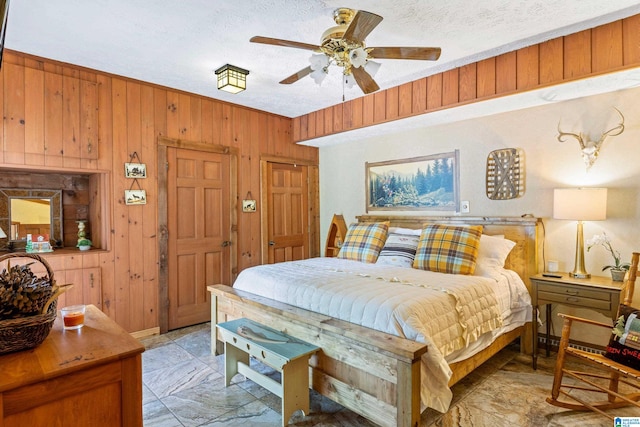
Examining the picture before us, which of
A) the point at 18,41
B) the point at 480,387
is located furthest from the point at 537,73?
the point at 18,41

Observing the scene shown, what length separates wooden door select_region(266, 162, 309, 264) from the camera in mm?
4789

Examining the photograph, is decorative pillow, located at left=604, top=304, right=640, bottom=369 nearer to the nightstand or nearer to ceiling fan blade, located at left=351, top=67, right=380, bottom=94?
the nightstand

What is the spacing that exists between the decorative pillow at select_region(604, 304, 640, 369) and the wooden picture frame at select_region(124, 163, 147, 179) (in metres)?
4.00

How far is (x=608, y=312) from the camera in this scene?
2.56 m

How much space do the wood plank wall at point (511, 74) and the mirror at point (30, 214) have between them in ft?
10.2

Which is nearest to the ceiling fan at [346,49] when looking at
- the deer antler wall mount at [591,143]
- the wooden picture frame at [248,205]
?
the deer antler wall mount at [591,143]

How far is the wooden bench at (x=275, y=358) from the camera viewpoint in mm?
2111

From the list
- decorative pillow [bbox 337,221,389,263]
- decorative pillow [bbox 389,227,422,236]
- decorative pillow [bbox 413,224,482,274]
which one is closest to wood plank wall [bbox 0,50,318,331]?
decorative pillow [bbox 337,221,389,263]

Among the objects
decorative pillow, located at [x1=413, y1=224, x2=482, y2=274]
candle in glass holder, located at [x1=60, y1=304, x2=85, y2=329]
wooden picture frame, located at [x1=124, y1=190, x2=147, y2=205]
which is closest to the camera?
candle in glass holder, located at [x1=60, y1=304, x2=85, y2=329]

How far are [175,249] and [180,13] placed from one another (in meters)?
2.37

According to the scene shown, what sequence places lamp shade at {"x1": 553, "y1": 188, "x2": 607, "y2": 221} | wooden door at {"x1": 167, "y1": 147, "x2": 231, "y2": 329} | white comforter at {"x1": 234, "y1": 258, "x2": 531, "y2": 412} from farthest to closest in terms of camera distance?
wooden door at {"x1": 167, "y1": 147, "x2": 231, "y2": 329}, lamp shade at {"x1": 553, "y1": 188, "x2": 607, "y2": 221}, white comforter at {"x1": 234, "y1": 258, "x2": 531, "y2": 412}

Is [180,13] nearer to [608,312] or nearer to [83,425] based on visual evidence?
[83,425]

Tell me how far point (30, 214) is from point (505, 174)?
4.52 metres

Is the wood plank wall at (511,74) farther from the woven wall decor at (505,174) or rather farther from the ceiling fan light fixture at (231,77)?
the ceiling fan light fixture at (231,77)
